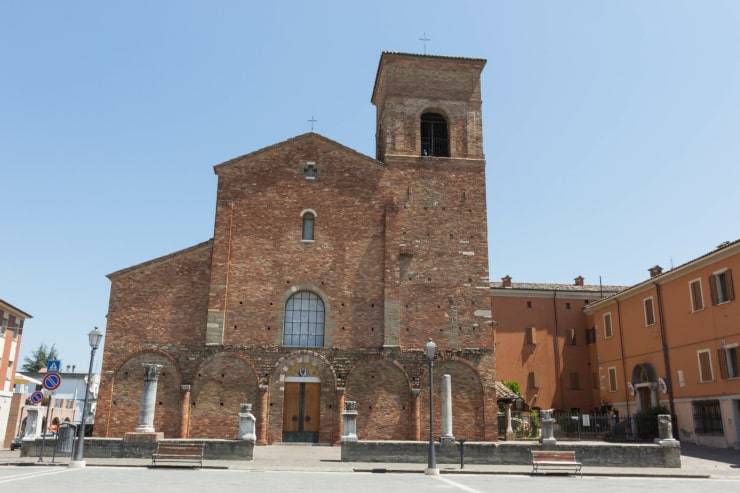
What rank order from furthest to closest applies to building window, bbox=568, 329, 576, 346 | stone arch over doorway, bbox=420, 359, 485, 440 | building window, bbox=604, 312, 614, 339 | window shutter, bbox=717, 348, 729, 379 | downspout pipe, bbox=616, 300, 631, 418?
building window, bbox=568, 329, 576, 346 < building window, bbox=604, 312, 614, 339 < downspout pipe, bbox=616, 300, 631, 418 < window shutter, bbox=717, 348, 729, 379 < stone arch over doorway, bbox=420, 359, 485, 440

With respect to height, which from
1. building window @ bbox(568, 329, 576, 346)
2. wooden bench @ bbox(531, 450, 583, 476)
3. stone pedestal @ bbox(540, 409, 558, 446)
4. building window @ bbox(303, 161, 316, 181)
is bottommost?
wooden bench @ bbox(531, 450, 583, 476)

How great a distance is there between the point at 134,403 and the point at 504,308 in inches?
951

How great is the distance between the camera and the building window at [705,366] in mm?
25672

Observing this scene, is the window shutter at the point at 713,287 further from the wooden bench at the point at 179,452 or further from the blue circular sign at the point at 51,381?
the blue circular sign at the point at 51,381

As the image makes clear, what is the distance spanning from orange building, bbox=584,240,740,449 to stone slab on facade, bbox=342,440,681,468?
7.89 metres

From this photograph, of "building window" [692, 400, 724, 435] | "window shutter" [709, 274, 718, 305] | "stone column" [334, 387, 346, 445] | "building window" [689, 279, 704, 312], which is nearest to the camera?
"stone column" [334, 387, 346, 445]

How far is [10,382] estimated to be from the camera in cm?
3028

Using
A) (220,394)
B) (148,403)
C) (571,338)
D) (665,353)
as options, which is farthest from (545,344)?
(148,403)

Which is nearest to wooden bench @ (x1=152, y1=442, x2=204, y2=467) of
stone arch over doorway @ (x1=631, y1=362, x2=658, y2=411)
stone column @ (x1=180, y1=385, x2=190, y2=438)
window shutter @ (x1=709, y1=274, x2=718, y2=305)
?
stone column @ (x1=180, y1=385, x2=190, y2=438)

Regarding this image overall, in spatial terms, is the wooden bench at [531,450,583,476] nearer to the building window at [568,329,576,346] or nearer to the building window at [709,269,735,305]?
the building window at [709,269,735,305]

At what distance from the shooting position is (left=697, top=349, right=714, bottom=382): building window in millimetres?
25672

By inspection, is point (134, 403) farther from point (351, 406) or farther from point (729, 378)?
point (729, 378)

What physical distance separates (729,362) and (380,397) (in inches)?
556

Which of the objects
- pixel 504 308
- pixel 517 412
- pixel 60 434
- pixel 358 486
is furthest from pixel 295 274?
pixel 504 308
